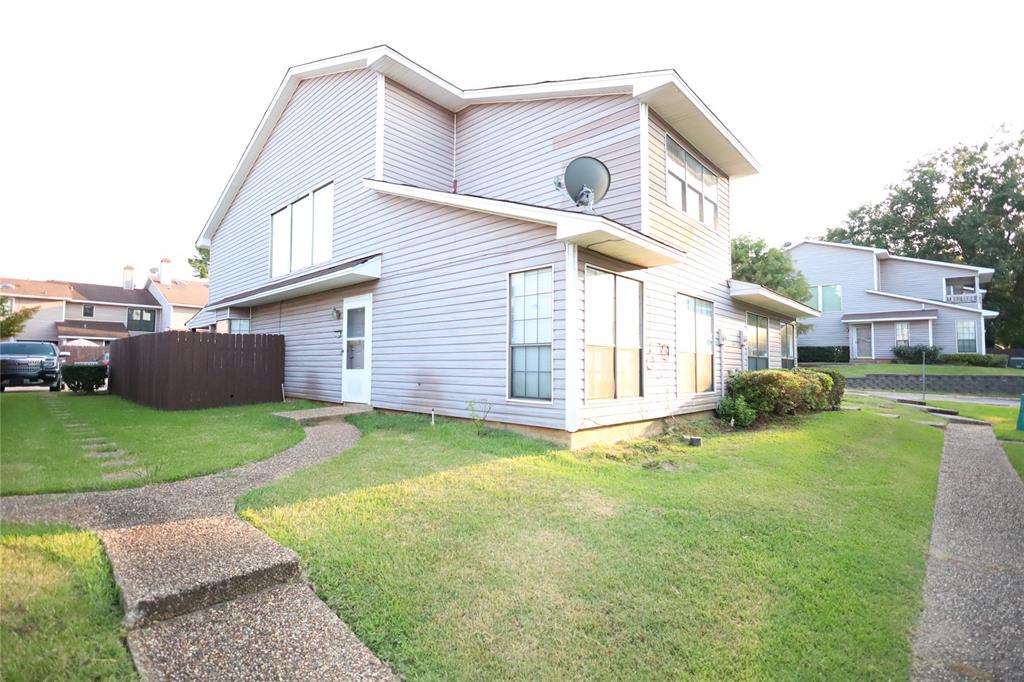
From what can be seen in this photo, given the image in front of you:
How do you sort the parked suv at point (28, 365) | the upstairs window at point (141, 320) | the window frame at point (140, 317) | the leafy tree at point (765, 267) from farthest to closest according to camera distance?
the upstairs window at point (141, 320) < the window frame at point (140, 317) < the leafy tree at point (765, 267) < the parked suv at point (28, 365)

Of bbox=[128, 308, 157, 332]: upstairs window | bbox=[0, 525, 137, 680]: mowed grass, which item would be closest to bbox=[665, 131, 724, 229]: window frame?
bbox=[0, 525, 137, 680]: mowed grass

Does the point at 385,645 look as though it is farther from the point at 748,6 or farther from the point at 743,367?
the point at 743,367

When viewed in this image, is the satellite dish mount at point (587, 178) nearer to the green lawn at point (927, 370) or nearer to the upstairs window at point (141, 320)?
the green lawn at point (927, 370)

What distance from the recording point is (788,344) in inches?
612

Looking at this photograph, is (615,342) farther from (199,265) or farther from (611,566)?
(199,265)

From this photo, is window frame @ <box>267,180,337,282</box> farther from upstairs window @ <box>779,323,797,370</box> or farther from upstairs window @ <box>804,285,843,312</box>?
upstairs window @ <box>804,285,843,312</box>

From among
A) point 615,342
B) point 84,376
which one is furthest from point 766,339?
point 84,376

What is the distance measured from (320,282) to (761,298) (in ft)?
32.9

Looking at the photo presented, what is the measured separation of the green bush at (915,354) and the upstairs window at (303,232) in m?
28.7

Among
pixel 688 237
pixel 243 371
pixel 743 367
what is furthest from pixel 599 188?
pixel 243 371

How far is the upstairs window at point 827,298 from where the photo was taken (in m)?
28.9

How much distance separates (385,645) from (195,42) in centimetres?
948

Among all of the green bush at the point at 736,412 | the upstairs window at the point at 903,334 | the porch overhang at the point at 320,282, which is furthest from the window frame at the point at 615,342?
the upstairs window at the point at 903,334

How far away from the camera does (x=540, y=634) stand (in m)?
2.60
